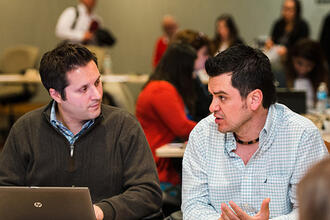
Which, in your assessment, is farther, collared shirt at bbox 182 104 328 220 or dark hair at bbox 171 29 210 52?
dark hair at bbox 171 29 210 52

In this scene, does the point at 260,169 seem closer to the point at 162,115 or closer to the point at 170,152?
the point at 170,152

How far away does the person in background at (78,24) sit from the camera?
23.8 ft

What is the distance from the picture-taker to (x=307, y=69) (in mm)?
4980

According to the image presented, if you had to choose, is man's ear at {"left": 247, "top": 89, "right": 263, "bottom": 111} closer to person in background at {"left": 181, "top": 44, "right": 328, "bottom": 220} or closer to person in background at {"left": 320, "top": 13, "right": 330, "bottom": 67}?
person in background at {"left": 181, "top": 44, "right": 328, "bottom": 220}

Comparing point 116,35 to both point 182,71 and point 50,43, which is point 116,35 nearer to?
point 50,43

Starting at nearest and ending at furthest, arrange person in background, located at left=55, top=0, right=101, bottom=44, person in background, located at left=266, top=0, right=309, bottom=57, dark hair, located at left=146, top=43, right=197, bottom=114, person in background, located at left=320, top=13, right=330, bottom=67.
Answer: dark hair, located at left=146, top=43, right=197, bottom=114, person in background, located at left=266, top=0, right=309, bottom=57, person in background, located at left=55, top=0, right=101, bottom=44, person in background, located at left=320, top=13, right=330, bottom=67

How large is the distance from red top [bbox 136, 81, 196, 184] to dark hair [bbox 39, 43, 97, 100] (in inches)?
52.8

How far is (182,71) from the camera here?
388 centimetres

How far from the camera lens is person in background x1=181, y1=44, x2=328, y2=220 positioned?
211 centimetres

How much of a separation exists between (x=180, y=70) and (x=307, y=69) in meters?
1.62

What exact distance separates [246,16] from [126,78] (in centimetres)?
356

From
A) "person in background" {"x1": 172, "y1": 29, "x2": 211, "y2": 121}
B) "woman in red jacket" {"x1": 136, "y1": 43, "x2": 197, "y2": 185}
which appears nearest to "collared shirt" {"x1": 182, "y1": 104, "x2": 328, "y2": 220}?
"woman in red jacket" {"x1": 136, "y1": 43, "x2": 197, "y2": 185}

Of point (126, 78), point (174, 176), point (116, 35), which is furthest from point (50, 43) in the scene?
point (174, 176)

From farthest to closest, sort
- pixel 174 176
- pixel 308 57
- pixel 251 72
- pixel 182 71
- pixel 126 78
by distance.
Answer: pixel 126 78 < pixel 308 57 < pixel 182 71 < pixel 174 176 < pixel 251 72
